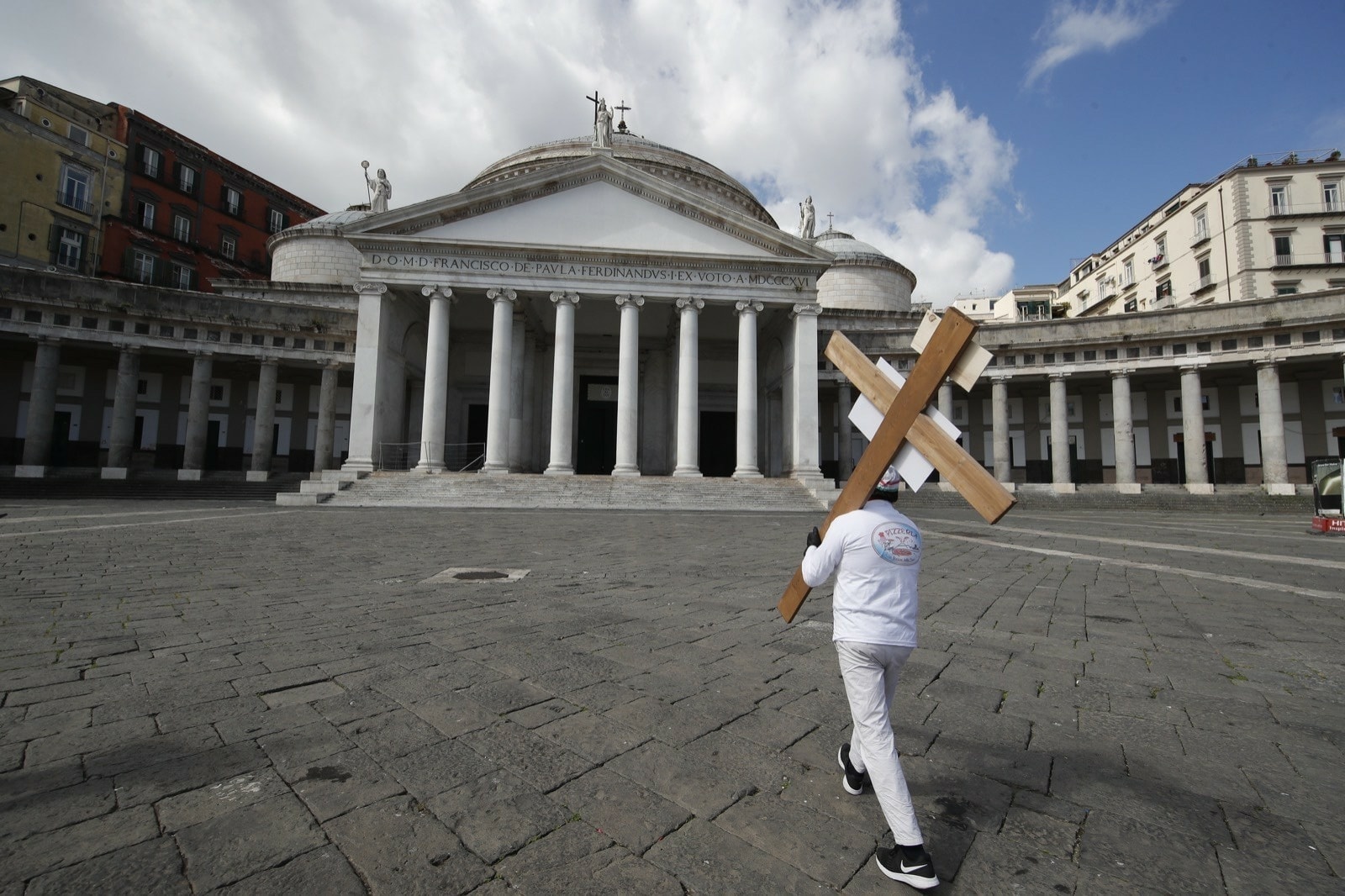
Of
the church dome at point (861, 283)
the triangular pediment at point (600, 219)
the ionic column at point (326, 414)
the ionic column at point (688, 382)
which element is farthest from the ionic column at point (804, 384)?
the ionic column at point (326, 414)

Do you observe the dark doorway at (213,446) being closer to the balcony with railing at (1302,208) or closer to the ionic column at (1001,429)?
the ionic column at (1001,429)

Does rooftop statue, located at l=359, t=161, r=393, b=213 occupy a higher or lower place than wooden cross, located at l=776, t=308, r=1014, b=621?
higher

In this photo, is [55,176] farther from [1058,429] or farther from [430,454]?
[1058,429]

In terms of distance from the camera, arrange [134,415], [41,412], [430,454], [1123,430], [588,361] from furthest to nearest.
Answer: [588,361], [1123,430], [134,415], [41,412], [430,454]

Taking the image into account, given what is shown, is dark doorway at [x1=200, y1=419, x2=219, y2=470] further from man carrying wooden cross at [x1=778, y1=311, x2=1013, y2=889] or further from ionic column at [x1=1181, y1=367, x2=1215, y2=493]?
ionic column at [x1=1181, y1=367, x2=1215, y2=493]

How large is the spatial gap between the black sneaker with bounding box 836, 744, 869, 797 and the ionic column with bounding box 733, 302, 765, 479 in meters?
20.1

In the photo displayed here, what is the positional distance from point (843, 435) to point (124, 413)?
3067 centimetres

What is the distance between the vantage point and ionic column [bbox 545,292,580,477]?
22297 mm

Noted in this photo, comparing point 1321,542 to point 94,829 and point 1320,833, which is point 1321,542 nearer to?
point 1320,833

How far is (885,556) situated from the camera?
2.24 metres

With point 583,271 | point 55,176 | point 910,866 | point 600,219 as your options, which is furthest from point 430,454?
point 55,176

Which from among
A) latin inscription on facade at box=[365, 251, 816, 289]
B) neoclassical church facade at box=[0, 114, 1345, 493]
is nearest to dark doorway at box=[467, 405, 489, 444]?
neoclassical church facade at box=[0, 114, 1345, 493]

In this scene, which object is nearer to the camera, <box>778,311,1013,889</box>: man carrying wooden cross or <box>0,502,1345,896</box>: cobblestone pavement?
<box>0,502,1345,896</box>: cobblestone pavement

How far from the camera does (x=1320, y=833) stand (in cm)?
226
